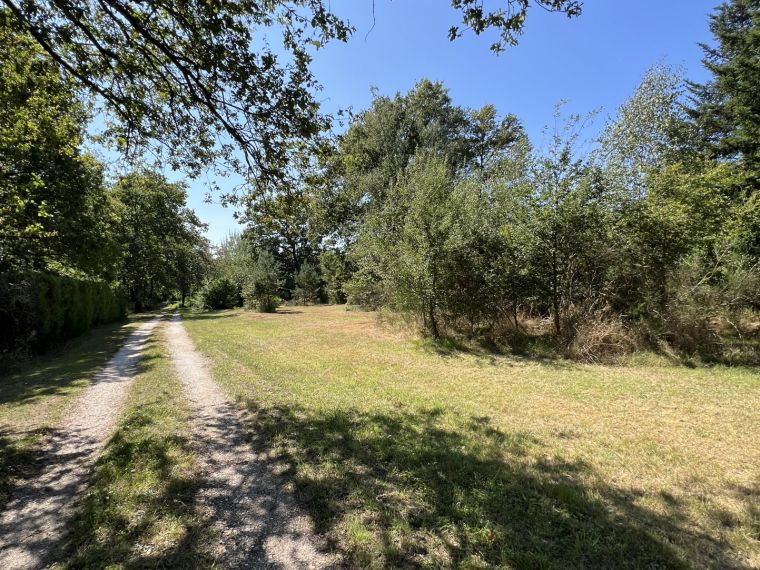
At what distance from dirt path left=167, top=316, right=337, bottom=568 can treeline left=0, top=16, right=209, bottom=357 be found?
18.8ft

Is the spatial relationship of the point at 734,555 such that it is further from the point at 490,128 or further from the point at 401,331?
the point at 490,128

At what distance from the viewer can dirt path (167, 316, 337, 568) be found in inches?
101

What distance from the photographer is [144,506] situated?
312 centimetres

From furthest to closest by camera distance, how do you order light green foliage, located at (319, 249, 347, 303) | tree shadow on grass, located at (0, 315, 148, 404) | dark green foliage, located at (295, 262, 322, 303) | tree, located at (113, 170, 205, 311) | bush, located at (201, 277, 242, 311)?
dark green foliage, located at (295, 262, 322, 303)
bush, located at (201, 277, 242, 311)
tree, located at (113, 170, 205, 311)
light green foliage, located at (319, 249, 347, 303)
tree shadow on grass, located at (0, 315, 148, 404)

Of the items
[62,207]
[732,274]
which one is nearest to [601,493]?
[732,274]

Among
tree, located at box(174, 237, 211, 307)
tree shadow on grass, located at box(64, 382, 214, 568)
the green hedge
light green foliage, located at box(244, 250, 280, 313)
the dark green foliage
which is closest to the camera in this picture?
tree shadow on grass, located at box(64, 382, 214, 568)

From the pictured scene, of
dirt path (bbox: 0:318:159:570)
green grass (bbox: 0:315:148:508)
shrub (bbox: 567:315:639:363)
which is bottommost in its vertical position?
dirt path (bbox: 0:318:159:570)

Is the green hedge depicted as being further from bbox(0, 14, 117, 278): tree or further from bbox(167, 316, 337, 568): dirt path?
bbox(167, 316, 337, 568): dirt path

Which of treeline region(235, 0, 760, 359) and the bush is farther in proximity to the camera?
the bush

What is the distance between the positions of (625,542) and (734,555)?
78 cm

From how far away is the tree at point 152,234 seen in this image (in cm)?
3094

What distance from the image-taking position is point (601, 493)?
3.38m

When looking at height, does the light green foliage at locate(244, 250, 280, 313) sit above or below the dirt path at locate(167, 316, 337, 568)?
above

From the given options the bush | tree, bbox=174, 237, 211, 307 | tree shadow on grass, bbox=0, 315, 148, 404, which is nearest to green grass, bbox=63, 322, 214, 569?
tree shadow on grass, bbox=0, 315, 148, 404
